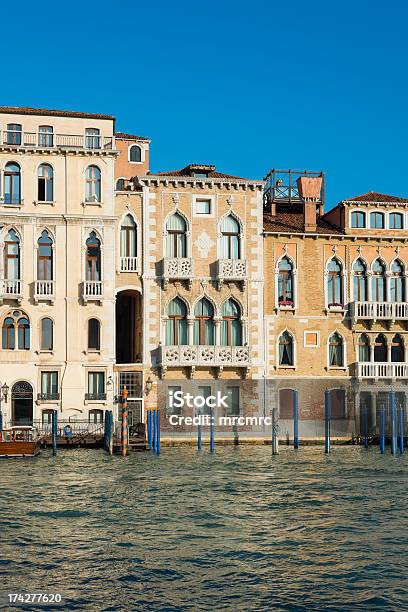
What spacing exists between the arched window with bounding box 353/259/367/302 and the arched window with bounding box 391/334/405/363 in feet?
6.57

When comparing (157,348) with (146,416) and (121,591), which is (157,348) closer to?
(146,416)

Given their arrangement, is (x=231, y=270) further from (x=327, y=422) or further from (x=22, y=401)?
(x=22, y=401)

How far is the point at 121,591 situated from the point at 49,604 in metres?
1.12

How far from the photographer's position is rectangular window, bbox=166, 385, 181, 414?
36312 mm

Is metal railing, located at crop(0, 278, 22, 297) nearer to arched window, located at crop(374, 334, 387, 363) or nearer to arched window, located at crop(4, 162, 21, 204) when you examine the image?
arched window, located at crop(4, 162, 21, 204)

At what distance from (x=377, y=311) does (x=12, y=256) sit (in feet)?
46.6

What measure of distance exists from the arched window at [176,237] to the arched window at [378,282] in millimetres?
7618

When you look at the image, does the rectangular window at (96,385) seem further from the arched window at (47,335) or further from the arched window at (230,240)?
→ the arched window at (230,240)

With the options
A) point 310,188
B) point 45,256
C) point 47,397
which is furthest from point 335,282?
point 47,397

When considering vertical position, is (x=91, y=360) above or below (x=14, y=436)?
above

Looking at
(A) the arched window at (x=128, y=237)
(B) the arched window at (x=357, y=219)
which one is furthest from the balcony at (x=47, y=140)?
(B) the arched window at (x=357, y=219)

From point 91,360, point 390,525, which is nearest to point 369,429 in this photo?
point 91,360

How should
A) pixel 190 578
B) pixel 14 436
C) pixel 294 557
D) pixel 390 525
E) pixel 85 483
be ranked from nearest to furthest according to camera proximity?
pixel 190 578
pixel 294 557
pixel 390 525
pixel 85 483
pixel 14 436

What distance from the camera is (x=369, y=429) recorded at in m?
36.4
